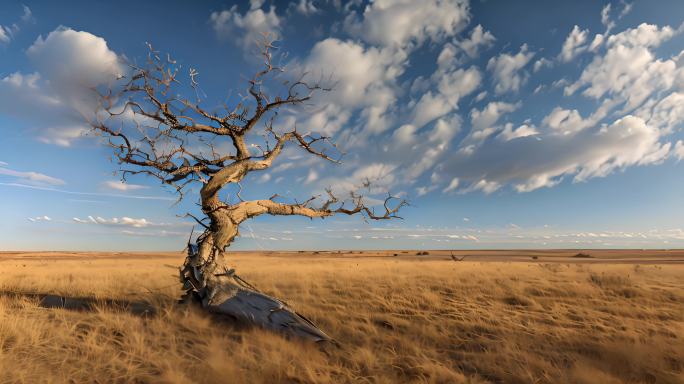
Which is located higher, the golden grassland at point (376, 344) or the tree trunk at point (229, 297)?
the tree trunk at point (229, 297)

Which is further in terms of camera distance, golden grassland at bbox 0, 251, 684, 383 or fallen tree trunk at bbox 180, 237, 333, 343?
fallen tree trunk at bbox 180, 237, 333, 343

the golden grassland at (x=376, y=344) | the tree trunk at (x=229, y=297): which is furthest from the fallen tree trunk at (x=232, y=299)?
the golden grassland at (x=376, y=344)

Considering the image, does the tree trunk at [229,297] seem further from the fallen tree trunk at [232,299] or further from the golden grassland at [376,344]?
the golden grassland at [376,344]

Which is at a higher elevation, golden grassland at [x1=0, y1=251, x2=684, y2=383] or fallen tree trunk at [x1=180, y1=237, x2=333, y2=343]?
fallen tree trunk at [x1=180, y1=237, x2=333, y2=343]

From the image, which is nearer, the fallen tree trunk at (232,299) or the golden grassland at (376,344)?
the golden grassland at (376,344)

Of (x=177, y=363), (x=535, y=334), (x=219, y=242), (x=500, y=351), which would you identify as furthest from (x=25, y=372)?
(x=535, y=334)

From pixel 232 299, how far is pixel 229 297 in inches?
4.3

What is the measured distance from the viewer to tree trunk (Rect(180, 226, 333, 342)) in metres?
6.89

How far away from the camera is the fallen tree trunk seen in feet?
22.5

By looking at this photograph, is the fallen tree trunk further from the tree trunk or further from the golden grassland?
the golden grassland

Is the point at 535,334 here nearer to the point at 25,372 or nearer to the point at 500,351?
the point at 500,351

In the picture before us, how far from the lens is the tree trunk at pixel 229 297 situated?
22.6ft

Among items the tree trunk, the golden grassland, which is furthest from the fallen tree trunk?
the golden grassland

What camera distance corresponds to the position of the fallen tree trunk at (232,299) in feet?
22.5
